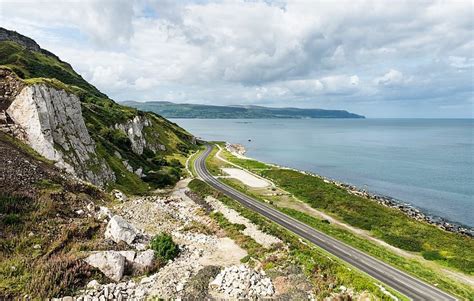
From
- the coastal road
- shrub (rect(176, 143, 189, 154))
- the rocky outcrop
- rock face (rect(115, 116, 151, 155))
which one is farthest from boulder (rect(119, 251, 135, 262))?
shrub (rect(176, 143, 189, 154))

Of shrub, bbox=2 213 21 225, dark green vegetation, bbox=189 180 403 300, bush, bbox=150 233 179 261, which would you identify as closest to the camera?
dark green vegetation, bbox=189 180 403 300

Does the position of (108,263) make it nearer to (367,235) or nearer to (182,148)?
(367,235)

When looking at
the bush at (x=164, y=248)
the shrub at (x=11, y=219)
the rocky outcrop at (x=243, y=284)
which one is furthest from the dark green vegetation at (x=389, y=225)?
the shrub at (x=11, y=219)

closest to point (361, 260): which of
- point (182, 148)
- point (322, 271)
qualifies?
point (322, 271)

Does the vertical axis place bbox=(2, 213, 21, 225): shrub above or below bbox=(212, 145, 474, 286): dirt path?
above

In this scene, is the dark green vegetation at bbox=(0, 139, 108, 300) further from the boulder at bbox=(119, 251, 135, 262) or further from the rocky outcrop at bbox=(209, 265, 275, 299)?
the rocky outcrop at bbox=(209, 265, 275, 299)

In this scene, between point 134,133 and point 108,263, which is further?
point 134,133
